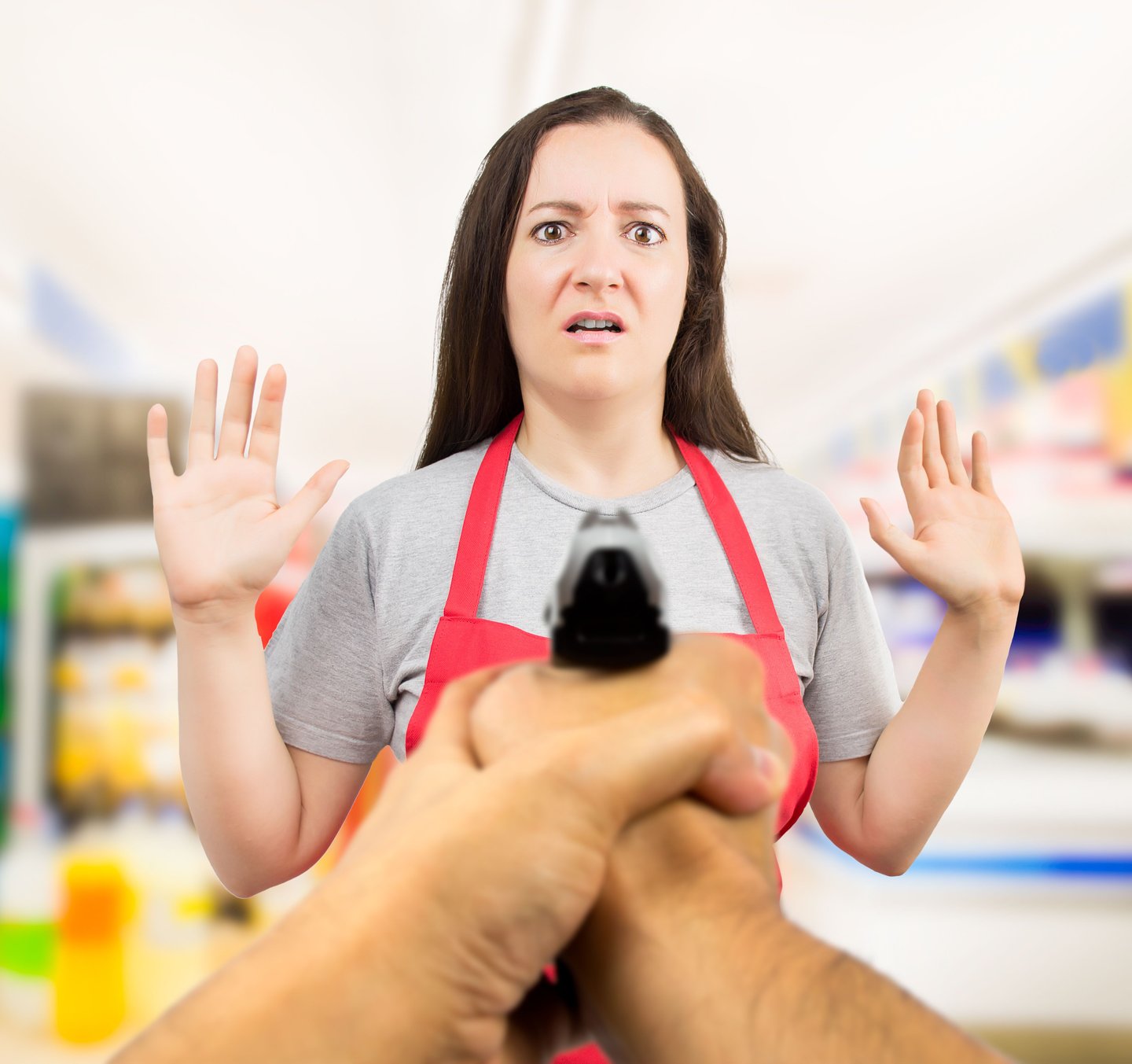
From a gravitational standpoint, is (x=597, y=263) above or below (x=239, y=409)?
above

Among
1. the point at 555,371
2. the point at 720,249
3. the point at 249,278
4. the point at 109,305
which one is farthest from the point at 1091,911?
the point at 109,305

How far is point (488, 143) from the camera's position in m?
3.39

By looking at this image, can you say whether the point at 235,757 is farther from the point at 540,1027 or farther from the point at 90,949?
the point at 90,949

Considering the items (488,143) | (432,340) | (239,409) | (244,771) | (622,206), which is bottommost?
(244,771)

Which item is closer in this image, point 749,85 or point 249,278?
point 749,85

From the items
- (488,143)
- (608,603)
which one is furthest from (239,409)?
(488,143)

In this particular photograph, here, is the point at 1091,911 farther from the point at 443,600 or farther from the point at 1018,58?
the point at 443,600

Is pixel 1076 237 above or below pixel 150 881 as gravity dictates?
above

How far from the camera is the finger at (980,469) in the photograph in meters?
0.91

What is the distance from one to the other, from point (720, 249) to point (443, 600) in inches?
20.2

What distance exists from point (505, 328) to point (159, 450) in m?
0.38

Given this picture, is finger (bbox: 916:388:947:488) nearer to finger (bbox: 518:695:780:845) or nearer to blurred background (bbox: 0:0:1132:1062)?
finger (bbox: 518:695:780:845)

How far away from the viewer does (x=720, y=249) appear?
1.11m

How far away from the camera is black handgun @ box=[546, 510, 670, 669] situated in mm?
410
